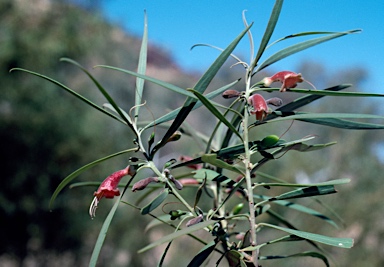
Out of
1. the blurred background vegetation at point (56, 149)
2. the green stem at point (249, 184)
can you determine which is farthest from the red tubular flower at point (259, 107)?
the blurred background vegetation at point (56, 149)

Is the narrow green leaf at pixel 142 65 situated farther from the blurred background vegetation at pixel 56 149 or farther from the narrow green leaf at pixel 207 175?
the blurred background vegetation at pixel 56 149

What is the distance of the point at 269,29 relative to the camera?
315 mm

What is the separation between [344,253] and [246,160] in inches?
110

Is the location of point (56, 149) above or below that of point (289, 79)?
above

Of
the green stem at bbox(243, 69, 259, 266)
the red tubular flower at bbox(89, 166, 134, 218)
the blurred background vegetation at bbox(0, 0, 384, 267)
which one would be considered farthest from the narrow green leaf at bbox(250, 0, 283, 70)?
the blurred background vegetation at bbox(0, 0, 384, 267)

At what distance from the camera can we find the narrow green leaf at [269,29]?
12.0 inches

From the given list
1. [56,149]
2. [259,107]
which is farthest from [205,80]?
[56,149]

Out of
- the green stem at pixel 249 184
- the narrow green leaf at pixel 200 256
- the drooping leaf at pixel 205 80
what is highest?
the drooping leaf at pixel 205 80

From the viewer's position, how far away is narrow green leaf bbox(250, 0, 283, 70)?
305mm

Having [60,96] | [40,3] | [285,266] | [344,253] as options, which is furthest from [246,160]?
[40,3]

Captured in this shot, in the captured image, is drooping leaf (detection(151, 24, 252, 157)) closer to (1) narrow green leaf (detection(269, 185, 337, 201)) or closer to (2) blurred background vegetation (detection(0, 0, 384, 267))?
(1) narrow green leaf (detection(269, 185, 337, 201))

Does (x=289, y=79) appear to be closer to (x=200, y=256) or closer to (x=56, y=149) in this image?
(x=200, y=256)

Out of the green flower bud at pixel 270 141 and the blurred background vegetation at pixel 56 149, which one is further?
the blurred background vegetation at pixel 56 149

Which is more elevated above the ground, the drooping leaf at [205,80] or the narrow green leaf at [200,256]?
the drooping leaf at [205,80]
